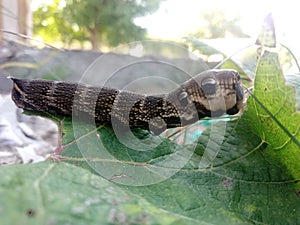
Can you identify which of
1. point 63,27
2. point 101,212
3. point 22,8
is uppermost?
point 101,212

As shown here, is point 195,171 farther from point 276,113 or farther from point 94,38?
point 94,38

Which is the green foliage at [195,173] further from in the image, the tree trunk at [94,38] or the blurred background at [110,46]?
the tree trunk at [94,38]

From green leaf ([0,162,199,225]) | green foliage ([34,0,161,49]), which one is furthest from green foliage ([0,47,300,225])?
green foliage ([34,0,161,49])

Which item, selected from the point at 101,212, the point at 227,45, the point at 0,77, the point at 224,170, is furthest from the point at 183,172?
the point at 227,45

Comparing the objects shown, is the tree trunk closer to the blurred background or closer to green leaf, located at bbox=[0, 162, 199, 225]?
the blurred background

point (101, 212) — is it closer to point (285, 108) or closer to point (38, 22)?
point (285, 108)

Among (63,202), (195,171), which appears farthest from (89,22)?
(63,202)

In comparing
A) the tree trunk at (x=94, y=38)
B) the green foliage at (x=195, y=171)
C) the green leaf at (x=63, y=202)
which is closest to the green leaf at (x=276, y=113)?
the green foliage at (x=195, y=171)
